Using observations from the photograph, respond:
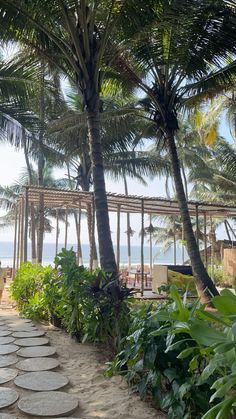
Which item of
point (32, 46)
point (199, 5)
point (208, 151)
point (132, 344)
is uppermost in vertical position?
point (208, 151)

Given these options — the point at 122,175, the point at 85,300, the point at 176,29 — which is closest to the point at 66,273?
the point at 85,300

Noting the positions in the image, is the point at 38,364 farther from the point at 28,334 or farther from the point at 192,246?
the point at 192,246

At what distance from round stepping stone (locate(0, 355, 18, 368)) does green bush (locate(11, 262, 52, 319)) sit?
1.89 m

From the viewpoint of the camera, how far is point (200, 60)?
8336 mm

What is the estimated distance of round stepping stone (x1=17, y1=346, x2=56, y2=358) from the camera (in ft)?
14.3

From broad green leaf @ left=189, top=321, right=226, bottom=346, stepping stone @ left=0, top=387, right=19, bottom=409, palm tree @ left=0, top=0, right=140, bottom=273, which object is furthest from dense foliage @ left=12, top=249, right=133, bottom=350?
broad green leaf @ left=189, top=321, right=226, bottom=346

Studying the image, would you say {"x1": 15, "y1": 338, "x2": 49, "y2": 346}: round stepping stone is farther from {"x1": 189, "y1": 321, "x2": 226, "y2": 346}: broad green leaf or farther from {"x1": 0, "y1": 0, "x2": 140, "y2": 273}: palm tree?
{"x1": 189, "y1": 321, "x2": 226, "y2": 346}: broad green leaf

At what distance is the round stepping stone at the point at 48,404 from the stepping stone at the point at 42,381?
6.0 inches

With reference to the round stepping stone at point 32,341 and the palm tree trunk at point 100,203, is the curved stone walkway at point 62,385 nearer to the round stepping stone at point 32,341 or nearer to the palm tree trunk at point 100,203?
the round stepping stone at point 32,341

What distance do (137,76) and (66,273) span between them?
5.84 m

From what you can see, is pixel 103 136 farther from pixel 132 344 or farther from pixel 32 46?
pixel 132 344

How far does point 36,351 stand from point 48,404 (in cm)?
166


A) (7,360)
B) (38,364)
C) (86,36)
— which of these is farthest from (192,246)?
(7,360)

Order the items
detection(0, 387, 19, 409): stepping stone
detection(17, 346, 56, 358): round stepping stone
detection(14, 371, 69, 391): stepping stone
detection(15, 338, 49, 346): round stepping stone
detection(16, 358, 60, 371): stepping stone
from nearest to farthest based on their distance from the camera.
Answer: detection(0, 387, 19, 409): stepping stone → detection(14, 371, 69, 391): stepping stone → detection(16, 358, 60, 371): stepping stone → detection(17, 346, 56, 358): round stepping stone → detection(15, 338, 49, 346): round stepping stone
